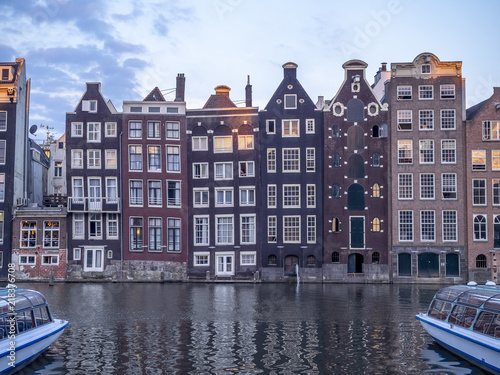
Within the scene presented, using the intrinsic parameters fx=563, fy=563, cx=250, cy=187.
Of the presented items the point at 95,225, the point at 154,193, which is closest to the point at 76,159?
the point at 95,225

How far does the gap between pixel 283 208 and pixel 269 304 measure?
20.8 metres

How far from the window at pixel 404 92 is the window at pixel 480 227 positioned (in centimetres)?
1409

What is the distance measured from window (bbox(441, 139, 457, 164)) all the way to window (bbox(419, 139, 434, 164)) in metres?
1.11

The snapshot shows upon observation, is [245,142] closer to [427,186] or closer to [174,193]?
[174,193]

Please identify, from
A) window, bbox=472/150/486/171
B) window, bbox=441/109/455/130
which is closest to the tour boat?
window, bbox=472/150/486/171

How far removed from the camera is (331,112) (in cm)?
5894

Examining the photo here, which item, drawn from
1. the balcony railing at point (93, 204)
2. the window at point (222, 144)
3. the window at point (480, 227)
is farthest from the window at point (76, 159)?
the window at point (480, 227)

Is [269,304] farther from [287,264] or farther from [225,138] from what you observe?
[225,138]

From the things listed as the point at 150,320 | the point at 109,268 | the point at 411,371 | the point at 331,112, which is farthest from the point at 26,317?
the point at 331,112

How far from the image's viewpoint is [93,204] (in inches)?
2314

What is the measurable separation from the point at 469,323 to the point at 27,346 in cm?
1740

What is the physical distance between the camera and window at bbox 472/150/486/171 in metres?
57.5

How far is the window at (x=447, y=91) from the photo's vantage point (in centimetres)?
5825

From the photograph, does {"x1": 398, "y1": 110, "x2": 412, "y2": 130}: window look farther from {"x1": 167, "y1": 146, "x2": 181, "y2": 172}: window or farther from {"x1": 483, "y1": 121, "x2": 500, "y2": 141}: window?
{"x1": 167, "y1": 146, "x2": 181, "y2": 172}: window
